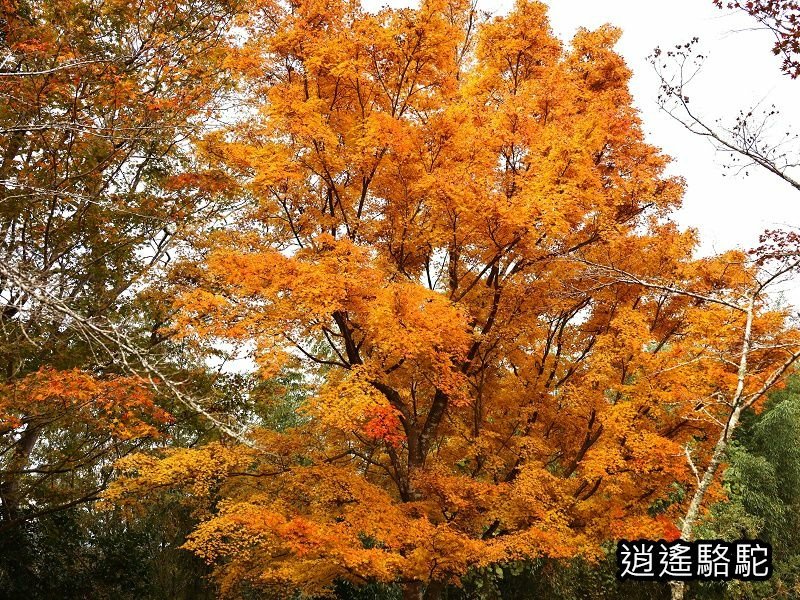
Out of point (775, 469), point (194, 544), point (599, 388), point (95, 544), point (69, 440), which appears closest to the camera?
point (194, 544)

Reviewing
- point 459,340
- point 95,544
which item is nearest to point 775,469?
point 459,340

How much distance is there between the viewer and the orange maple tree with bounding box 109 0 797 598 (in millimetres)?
7660

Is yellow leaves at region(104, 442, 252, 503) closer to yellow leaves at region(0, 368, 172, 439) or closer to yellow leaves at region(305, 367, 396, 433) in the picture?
yellow leaves at region(0, 368, 172, 439)

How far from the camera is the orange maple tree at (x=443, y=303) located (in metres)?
7.66

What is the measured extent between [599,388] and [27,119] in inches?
317

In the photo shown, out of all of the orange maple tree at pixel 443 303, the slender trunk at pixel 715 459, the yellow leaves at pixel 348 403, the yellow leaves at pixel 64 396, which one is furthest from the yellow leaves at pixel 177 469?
the slender trunk at pixel 715 459

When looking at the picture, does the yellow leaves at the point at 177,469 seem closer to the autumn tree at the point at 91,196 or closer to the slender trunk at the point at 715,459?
the autumn tree at the point at 91,196

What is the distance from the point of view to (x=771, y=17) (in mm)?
4000

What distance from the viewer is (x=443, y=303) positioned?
25.7ft

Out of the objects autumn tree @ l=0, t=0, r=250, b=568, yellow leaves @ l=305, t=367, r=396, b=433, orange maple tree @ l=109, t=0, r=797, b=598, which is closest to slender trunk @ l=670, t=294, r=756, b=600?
orange maple tree @ l=109, t=0, r=797, b=598

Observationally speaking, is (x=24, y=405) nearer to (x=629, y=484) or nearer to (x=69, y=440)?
(x=69, y=440)

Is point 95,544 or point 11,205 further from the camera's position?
point 95,544

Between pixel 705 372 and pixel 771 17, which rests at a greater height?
pixel 771 17

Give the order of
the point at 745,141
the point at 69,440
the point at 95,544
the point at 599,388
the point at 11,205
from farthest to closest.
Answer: the point at 95,544 → the point at 69,440 → the point at 599,388 → the point at 11,205 → the point at 745,141
